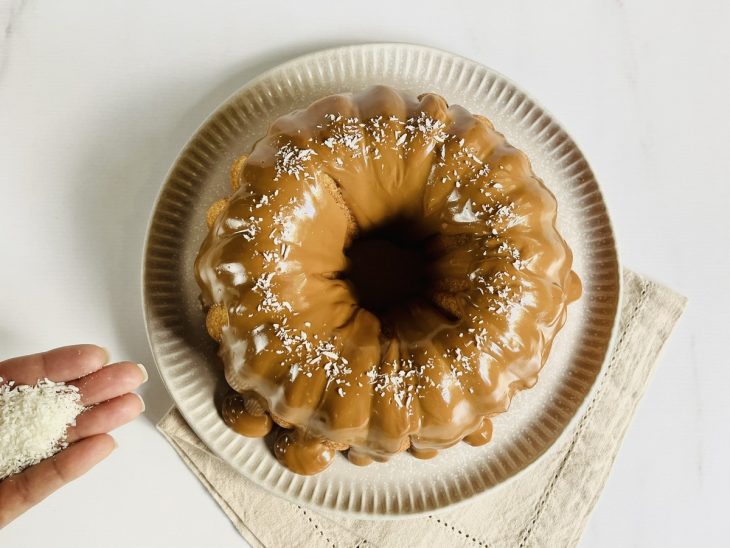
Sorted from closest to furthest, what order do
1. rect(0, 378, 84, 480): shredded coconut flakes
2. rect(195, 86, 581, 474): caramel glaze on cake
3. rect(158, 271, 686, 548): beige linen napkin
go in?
1. rect(195, 86, 581, 474): caramel glaze on cake
2. rect(0, 378, 84, 480): shredded coconut flakes
3. rect(158, 271, 686, 548): beige linen napkin

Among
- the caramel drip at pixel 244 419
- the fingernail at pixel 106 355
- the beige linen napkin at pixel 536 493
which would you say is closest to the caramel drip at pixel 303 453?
the caramel drip at pixel 244 419

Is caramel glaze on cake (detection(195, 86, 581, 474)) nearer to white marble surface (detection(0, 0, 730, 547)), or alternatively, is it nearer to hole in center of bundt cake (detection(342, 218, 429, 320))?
hole in center of bundt cake (detection(342, 218, 429, 320))

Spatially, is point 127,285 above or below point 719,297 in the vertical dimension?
below

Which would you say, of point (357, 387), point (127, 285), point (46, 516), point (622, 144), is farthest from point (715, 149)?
point (46, 516)

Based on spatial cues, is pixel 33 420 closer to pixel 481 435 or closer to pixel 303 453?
pixel 303 453

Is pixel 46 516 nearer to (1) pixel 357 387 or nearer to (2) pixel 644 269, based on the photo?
(1) pixel 357 387

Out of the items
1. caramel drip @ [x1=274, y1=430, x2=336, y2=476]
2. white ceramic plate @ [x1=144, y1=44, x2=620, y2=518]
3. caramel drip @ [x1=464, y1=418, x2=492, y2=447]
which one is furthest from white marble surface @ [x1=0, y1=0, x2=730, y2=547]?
caramel drip @ [x1=464, y1=418, x2=492, y2=447]
